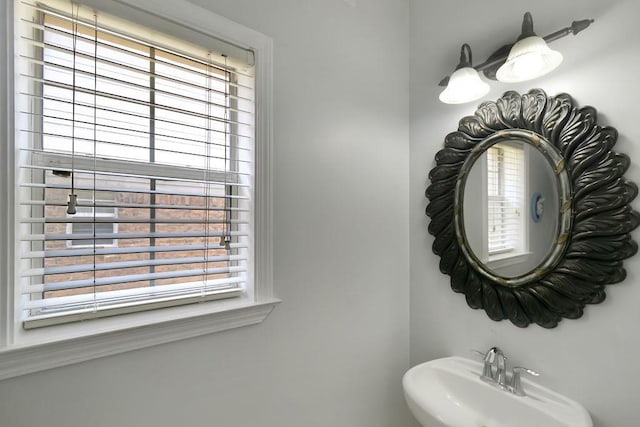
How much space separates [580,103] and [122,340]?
1633 mm

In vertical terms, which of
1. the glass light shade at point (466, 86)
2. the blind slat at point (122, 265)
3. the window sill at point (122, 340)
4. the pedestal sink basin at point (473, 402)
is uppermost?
the glass light shade at point (466, 86)

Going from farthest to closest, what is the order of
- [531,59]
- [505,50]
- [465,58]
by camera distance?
[465,58]
[505,50]
[531,59]

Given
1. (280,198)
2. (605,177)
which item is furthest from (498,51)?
(280,198)

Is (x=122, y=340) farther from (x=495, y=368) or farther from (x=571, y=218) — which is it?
(x=571, y=218)

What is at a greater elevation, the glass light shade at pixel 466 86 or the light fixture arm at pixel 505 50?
the light fixture arm at pixel 505 50

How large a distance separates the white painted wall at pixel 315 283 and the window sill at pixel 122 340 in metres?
0.03

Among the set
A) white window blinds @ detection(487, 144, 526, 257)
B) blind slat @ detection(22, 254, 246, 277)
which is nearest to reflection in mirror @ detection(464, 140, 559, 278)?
white window blinds @ detection(487, 144, 526, 257)

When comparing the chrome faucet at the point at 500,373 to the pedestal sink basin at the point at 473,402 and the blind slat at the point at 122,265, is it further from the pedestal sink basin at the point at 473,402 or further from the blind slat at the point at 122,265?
the blind slat at the point at 122,265

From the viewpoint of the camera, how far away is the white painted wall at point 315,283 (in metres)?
0.92

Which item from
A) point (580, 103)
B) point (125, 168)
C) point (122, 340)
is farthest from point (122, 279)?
point (580, 103)

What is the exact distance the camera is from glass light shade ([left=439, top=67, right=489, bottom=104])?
1.26 meters

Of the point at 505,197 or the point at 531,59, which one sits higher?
the point at 531,59

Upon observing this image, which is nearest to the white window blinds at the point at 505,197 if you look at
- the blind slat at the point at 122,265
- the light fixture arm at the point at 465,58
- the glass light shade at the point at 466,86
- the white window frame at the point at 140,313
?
the glass light shade at the point at 466,86

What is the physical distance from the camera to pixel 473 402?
51.6 inches
